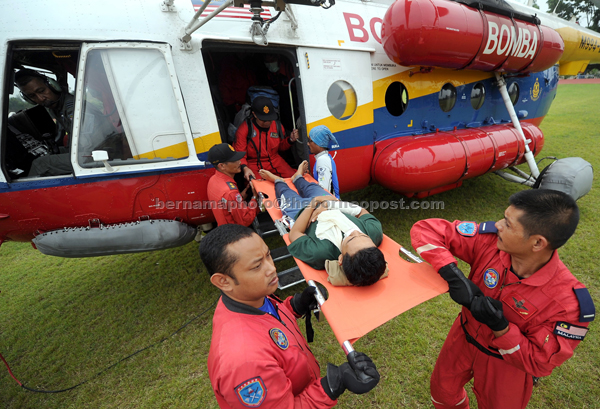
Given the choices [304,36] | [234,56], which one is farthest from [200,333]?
[234,56]

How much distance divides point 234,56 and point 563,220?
478cm

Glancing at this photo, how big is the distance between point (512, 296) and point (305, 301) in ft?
3.64

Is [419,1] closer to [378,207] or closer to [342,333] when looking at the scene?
[378,207]

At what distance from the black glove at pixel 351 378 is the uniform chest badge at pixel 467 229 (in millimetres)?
914

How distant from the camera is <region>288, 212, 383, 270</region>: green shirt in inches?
78.4

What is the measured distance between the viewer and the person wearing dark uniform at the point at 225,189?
2.51 m

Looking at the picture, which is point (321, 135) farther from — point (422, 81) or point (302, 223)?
point (422, 81)

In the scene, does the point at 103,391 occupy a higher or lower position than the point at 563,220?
lower

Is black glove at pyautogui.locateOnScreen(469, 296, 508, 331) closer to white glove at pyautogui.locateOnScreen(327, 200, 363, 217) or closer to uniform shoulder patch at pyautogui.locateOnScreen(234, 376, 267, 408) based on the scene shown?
uniform shoulder patch at pyautogui.locateOnScreen(234, 376, 267, 408)

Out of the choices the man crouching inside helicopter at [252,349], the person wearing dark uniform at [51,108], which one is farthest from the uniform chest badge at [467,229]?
the person wearing dark uniform at [51,108]

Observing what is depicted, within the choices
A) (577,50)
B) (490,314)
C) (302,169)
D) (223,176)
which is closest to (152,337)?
(223,176)

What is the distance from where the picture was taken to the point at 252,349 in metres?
0.92

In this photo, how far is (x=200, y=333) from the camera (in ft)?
8.79

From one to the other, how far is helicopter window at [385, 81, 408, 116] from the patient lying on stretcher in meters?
1.92
